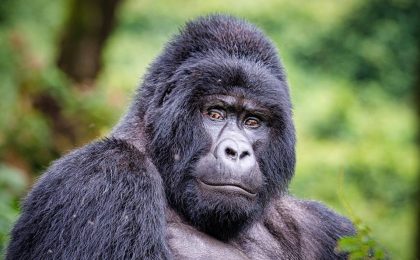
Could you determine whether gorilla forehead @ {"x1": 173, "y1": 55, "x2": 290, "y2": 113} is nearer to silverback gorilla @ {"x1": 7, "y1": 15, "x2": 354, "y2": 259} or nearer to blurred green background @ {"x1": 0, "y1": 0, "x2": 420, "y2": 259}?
silverback gorilla @ {"x1": 7, "y1": 15, "x2": 354, "y2": 259}

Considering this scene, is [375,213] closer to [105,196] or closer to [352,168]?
[352,168]

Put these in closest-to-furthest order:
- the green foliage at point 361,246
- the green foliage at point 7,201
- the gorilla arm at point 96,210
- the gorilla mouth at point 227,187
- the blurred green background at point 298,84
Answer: the green foliage at point 361,246 < the gorilla arm at point 96,210 < the gorilla mouth at point 227,187 < the green foliage at point 7,201 < the blurred green background at point 298,84

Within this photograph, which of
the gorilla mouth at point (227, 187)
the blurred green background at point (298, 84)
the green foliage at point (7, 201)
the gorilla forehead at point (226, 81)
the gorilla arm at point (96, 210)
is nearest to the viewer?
the gorilla arm at point (96, 210)

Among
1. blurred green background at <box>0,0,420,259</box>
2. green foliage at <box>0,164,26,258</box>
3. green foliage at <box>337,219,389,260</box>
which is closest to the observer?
green foliage at <box>337,219,389,260</box>

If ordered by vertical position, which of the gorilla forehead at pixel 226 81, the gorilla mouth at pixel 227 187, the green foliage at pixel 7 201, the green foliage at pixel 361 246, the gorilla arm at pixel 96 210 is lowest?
the green foliage at pixel 7 201

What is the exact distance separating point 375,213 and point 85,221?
10171 millimetres

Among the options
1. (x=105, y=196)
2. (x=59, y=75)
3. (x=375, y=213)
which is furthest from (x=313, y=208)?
(x=375, y=213)

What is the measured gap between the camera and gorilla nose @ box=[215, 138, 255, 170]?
13.3 ft

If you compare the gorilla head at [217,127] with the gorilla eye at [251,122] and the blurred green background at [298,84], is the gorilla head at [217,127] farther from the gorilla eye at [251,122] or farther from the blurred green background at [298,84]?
the blurred green background at [298,84]

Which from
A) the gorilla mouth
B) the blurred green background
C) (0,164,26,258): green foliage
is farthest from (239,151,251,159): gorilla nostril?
(0,164,26,258): green foliage

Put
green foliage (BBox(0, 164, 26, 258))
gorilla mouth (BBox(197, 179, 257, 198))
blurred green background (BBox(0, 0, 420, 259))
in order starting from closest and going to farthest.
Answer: gorilla mouth (BBox(197, 179, 257, 198)) < green foliage (BBox(0, 164, 26, 258)) < blurred green background (BBox(0, 0, 420, 259))

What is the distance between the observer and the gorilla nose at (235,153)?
4.05 m

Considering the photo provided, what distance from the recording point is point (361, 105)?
16.5 m

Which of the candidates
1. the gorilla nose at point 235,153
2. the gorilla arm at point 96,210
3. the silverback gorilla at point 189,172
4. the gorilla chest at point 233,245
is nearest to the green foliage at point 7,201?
the gorilla arm at point 96,210
